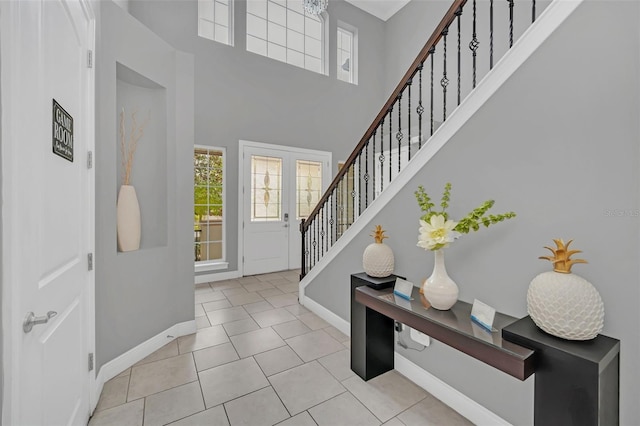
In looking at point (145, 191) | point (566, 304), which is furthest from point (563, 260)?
point (145, 191)

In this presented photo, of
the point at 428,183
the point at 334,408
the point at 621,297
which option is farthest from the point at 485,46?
the point at 334,408

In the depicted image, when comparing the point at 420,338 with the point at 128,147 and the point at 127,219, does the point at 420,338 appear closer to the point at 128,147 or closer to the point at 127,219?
the point at 127,219

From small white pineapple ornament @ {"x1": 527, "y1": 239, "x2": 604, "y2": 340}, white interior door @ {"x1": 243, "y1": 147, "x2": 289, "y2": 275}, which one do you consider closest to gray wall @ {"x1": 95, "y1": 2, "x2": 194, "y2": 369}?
white interior door @ {"x1": 243, "y1": 147, "x2": 289, "y2": 275}

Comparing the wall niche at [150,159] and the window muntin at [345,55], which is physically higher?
the window muntin at [345,55]

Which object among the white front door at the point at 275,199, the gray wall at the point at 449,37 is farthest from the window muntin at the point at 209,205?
the gray wall at the point at 449,37

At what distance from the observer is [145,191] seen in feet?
8.54

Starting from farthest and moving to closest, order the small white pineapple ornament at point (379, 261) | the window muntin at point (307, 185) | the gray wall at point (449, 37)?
the window muntin at point (307, 185) < the gray wall at point (449, 37) < the small white pineapple ornament at point (379, 261)

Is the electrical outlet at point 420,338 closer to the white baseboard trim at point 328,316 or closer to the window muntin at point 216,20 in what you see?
the white baseboard trim at point 328,316

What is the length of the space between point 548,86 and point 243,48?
4.83 metres

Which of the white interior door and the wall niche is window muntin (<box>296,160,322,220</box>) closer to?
the white interior door

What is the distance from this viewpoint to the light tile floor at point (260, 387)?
5.71 ft

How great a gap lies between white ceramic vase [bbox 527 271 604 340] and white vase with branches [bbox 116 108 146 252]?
2766 millimetres

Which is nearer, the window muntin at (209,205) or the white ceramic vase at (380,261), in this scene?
the white ceramic vase at (380,261)

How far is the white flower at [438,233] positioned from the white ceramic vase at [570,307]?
45 cm
